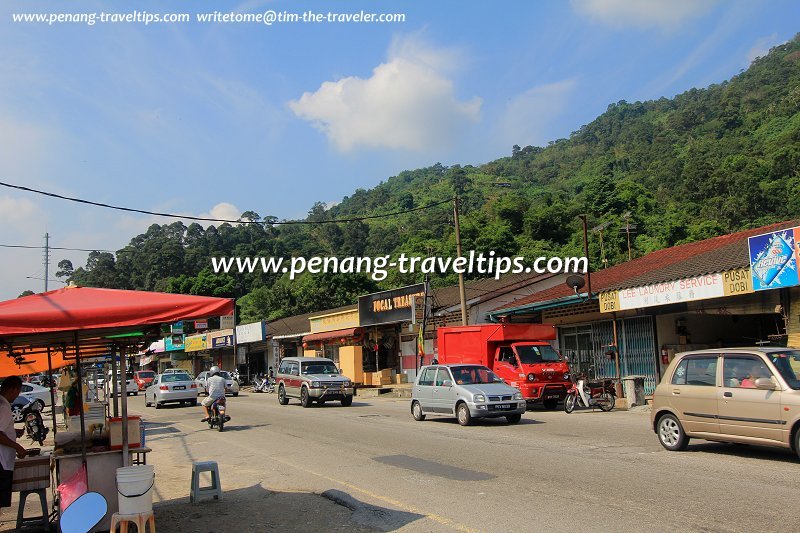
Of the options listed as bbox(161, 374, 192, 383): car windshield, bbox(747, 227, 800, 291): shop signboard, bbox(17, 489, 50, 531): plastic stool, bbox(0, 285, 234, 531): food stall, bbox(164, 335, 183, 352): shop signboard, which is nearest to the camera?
bbox(0, 285, 234, 531): food stall

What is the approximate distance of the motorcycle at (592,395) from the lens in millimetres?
19719

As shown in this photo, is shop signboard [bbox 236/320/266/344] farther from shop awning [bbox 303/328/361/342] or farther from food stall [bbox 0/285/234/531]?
food stall [bbox 0/285/234/531]

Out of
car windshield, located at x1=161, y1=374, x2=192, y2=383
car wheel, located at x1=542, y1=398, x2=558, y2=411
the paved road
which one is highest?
car windshield, located at x1=161, y1=374, x2=192, y2=383

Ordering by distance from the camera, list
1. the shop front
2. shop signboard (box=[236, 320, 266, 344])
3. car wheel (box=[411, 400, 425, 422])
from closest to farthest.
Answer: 1. car wheel (box=[411, 400, 425, 422])
2. the shop front
3. shop signboard (box=[236, 320, 266, 344])

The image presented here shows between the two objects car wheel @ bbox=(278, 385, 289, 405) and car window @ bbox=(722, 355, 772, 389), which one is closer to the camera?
car window @ bbox=(722, 355, 772, 389)

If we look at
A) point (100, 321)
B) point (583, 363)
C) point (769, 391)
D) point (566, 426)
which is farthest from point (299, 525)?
point (583, 363)

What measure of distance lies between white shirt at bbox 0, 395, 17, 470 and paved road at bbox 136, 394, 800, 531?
2590mm

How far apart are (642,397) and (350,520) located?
623 inches

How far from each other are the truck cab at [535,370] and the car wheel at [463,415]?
3.55 m

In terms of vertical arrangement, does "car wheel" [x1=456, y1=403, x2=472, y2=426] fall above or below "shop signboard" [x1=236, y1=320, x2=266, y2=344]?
below

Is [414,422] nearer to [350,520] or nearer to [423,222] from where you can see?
[350,520]

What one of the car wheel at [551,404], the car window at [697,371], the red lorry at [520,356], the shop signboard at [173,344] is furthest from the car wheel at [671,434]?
the shop signboard at [173,344]

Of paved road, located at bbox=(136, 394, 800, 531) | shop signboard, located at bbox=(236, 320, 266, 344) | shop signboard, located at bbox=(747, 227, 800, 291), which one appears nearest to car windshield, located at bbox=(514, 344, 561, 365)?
paved road, located at bbox=(136, 394, 800, 531)

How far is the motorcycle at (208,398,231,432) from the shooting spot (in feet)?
61.3
